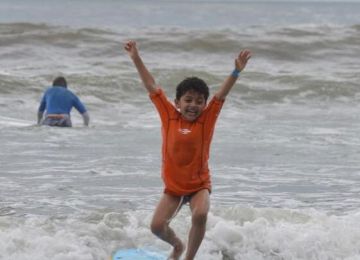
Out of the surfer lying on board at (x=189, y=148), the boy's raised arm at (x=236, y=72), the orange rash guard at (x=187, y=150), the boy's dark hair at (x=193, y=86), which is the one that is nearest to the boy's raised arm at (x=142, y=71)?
the surfer lying on board at (x=189, y=148)

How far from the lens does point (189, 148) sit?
24.2ft

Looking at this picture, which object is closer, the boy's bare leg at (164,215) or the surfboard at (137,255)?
the boy's bare leg at (164,215)

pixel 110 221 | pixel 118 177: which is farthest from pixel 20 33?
pixel 110 221

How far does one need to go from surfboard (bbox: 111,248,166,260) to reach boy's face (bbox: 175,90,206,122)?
1.29 meters

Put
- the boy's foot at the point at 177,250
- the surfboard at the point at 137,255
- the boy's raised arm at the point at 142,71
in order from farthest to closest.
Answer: the surfboard at the point at 137,255 < the boy's foot at the point at 177,250 < the boy's raised arm at the point at 142,71

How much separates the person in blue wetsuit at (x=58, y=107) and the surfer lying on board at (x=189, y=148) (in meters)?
8.98

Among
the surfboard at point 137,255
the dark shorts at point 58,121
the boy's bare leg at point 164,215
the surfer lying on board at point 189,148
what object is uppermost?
the surfer lying on board at point 189,148

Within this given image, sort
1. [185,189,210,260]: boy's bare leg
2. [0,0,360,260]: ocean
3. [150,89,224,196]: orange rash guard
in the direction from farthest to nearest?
[0,0,360,260]: ocean → [150,89,224,196]: orange rash guard → [185,189,210,260]: boy's bare leg

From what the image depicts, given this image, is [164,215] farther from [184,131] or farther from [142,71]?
[142,71]

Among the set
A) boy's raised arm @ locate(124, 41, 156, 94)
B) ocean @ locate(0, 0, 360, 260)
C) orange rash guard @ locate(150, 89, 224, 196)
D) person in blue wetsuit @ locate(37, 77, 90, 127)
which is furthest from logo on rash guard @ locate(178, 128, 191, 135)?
person in blue wetsuit @ locate(37, 77, 90, 127)

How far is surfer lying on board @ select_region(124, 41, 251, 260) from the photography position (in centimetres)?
730

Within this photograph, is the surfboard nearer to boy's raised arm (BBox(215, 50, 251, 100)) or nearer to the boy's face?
the boy's face

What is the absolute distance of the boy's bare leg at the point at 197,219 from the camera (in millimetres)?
7246

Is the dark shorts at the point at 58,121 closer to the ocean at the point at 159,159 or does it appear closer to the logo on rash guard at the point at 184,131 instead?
the ocean at the point at 159,159
